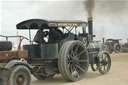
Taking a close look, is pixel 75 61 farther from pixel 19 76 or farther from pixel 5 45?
pixel 5 45

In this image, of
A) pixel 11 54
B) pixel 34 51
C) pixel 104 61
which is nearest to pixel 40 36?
pixel 34 51

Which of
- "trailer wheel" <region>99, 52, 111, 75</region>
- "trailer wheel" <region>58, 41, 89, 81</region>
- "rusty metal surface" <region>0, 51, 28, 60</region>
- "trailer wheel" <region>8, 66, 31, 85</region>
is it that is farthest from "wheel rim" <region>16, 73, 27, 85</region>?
"trailer wheel" <region>99, 52, 111, 75</region>

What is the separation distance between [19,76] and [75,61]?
2332 millimetres

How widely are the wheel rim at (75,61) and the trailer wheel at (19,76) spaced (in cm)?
148

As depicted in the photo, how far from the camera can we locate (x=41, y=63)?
7117 millimetres

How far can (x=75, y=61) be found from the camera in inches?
289

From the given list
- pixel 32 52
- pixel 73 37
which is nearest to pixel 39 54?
pixel 32 52

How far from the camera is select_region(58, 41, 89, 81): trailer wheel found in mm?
6789

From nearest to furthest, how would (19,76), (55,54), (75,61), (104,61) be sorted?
1. (19,76)
2. (55,54)
3. (75,61)
4. (104,61)

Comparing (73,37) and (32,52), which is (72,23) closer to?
(73,37)

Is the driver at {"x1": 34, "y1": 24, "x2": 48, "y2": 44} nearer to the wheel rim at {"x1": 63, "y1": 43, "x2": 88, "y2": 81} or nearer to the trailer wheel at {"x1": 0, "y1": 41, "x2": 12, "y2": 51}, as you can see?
the wheel rim at {"x1": 63, "y1": 43, "x2": 88, "y2": 81}

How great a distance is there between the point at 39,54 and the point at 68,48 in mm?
1075

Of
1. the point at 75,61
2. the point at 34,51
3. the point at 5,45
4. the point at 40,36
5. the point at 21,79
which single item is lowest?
the point at 21,79

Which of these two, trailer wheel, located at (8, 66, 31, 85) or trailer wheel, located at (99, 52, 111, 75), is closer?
trailer wheel, located at (8, 66, 31, 85)
